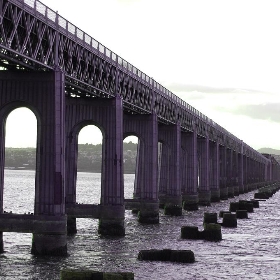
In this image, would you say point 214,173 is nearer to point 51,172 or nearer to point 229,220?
point 229,220

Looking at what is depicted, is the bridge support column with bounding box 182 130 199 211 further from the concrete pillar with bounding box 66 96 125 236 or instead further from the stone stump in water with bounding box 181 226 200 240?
the concrete pillar with bounding box 66 96 125 236

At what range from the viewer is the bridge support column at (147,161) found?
2657 inches

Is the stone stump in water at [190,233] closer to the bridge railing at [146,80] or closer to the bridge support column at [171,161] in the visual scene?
the bridge railing at [146,80]

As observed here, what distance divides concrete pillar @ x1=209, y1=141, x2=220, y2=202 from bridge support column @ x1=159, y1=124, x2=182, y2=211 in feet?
119

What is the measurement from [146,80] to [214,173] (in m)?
56.2

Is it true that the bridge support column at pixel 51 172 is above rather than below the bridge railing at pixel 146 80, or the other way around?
below

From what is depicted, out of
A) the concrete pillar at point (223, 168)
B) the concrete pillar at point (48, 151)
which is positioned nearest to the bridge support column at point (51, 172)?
the concrete pillar at point (48, 151)

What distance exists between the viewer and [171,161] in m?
82.9

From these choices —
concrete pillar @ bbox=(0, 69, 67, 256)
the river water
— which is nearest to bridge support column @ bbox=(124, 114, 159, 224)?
the river water

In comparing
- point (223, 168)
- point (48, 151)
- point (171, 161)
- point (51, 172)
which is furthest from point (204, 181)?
point (48, 151)

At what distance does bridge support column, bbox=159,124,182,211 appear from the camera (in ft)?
268

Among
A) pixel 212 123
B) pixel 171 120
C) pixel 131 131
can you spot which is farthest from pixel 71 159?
pixel 212 123

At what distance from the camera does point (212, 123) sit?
121 meters

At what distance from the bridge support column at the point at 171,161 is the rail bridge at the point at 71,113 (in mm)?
126
